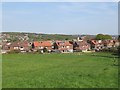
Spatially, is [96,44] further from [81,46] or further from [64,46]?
[64,46]

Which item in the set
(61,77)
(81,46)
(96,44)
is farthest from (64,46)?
(61,77)

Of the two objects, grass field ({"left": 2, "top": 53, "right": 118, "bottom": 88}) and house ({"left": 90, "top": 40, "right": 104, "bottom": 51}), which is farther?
house ({"left": 90, "top": 40, "right": 104, "bottom": 51})

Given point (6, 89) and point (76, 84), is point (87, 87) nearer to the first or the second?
point (76, 84)

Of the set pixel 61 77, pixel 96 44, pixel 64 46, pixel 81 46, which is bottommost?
pixel 81 46

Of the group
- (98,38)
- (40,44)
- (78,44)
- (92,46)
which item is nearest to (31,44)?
(40,44)

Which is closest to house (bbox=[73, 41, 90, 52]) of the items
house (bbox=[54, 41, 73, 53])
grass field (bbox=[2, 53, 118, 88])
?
house (bbox=[54, 41, 73, 53])

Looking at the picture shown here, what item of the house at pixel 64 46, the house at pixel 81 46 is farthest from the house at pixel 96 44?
the house at pixel 64 46

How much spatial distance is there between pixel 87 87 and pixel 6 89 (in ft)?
11.7

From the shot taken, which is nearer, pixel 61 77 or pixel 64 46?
pixel 61 77

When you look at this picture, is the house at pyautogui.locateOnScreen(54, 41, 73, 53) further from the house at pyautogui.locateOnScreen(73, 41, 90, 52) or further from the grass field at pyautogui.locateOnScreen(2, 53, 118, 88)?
the grass field at pyautogui.locateOnScreen(2, 53, 118, 88)

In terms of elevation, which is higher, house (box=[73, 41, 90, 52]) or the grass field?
the grass field

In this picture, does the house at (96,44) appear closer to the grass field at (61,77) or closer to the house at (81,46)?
the house at (81,46)

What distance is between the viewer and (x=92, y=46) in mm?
105688

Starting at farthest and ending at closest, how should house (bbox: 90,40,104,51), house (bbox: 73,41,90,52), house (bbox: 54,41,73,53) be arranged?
house (bbox: 90,40,104,51), house (bbox: 73,41,90,52), house (bbox: 54,41,73,53)
